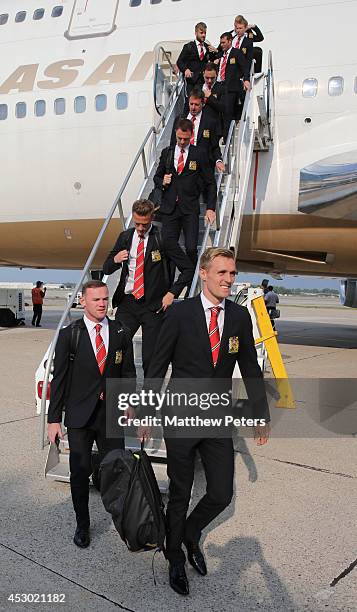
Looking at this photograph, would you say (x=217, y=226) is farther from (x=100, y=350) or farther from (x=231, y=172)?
(x=100, y=350)

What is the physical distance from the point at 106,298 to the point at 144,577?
1.61 meters

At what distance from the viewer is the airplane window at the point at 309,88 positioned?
9.15 meters

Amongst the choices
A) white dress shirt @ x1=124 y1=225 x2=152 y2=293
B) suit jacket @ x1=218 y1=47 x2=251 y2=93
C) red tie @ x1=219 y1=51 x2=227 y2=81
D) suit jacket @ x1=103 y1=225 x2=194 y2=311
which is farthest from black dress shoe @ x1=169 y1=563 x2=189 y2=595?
red tie @ x1=219 y1=51 x2=227 y2=81

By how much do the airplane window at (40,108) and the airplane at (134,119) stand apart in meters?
0.03

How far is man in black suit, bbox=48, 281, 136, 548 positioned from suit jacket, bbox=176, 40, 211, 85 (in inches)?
219

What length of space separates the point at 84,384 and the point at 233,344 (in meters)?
1.00

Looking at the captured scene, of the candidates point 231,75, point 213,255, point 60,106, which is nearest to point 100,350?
point 213,255

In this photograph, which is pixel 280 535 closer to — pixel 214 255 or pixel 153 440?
pixel 153 440

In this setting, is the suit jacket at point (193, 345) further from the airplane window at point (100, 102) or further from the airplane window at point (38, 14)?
the airplane window at point (38, 14)

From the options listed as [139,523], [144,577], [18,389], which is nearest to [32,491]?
[144,577]

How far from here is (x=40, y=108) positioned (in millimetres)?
10406

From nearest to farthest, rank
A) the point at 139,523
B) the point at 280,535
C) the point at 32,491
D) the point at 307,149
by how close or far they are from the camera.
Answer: the point at 139,523 < the point at 280,535 < the point at 32,491 < the point at 307,149

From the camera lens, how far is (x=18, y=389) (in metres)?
7.81

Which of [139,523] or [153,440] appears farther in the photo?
[153,440]
